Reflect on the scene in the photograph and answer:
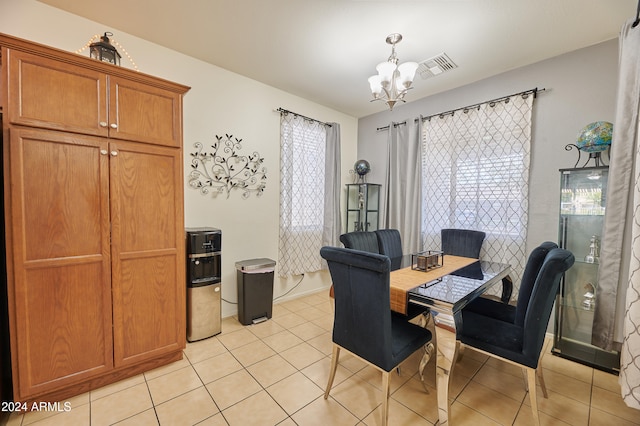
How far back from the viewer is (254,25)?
2.05 metres

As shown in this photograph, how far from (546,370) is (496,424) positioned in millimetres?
939

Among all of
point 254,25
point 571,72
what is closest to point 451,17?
point 571,72

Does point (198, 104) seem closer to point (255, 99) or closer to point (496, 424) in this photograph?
point (255, 99)

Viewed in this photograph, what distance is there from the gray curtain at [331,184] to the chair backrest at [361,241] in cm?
109

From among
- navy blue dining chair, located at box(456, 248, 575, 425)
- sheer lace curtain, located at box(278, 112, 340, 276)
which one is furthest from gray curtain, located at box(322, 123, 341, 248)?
navy blue dining chair, located at box(456, 248, 575, 425)

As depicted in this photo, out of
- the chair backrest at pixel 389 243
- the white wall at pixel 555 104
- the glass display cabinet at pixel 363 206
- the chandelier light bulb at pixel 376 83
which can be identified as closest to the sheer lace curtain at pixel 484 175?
the white wall at pixel 555 104

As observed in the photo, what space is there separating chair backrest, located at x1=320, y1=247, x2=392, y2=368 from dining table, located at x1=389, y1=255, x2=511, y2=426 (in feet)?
0.85

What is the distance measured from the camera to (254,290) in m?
2.72

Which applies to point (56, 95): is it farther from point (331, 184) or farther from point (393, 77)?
point (331, 184)

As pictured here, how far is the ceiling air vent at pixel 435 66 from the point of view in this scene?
2.44 metres

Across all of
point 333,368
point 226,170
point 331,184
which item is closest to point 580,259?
point 333,368

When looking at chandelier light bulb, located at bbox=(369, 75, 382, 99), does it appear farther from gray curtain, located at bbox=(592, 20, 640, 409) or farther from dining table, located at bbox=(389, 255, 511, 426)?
gray curtain, located at bbox=(592, 20, 640, 409)

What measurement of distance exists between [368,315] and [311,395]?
2.67 ft

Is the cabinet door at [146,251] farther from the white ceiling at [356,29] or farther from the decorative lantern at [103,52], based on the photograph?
the white ceiling at [356,29]
